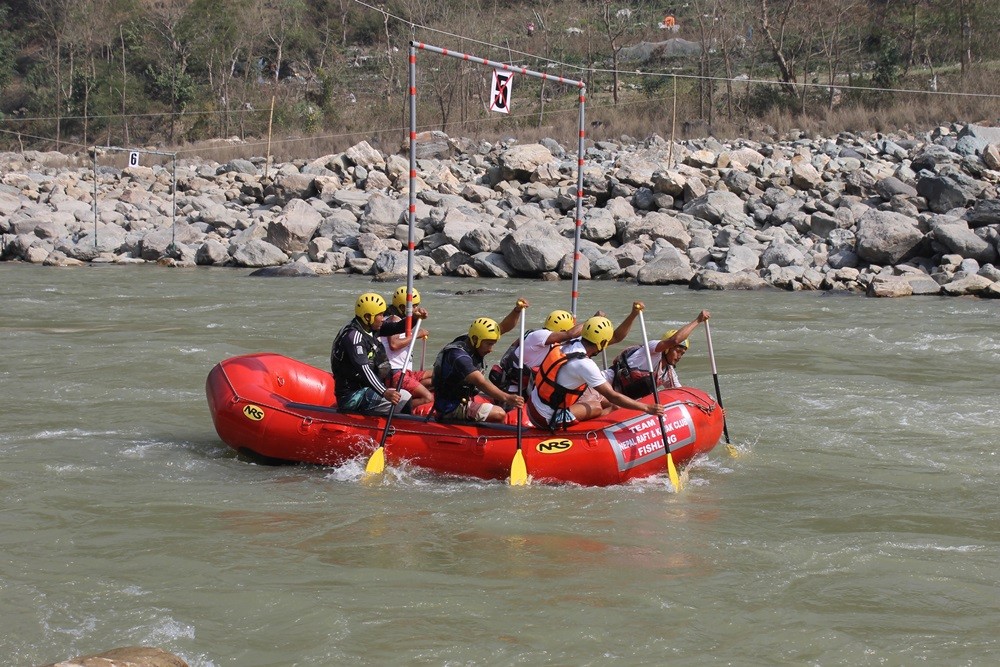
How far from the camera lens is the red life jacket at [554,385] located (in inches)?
286

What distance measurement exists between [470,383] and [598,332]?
88 centimetres

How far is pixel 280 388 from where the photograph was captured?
8211mm

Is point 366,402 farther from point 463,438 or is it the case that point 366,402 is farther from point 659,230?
point 659,230

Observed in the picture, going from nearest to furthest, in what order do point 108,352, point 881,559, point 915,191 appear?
point 881,559
point 108,352
point 915,191

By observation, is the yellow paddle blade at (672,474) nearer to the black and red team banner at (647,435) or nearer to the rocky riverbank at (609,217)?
the black and red team banner at (647,435)

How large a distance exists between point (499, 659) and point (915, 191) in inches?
680

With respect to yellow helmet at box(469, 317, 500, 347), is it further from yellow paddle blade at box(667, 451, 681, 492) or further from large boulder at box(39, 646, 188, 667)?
large boulder at box(39, 646, 188, 667)

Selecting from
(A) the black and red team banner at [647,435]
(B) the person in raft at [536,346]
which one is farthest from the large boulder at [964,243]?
(A) the black and red team banner at [647,435]

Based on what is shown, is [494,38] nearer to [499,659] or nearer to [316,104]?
[316,104]

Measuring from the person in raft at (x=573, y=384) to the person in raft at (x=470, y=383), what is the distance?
0.20 meters

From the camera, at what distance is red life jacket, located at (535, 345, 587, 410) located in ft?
23.8

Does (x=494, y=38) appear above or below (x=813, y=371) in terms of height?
above

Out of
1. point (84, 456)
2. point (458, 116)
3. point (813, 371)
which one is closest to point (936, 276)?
point (813, 371)

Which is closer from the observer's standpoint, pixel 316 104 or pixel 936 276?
pixel 936 276
